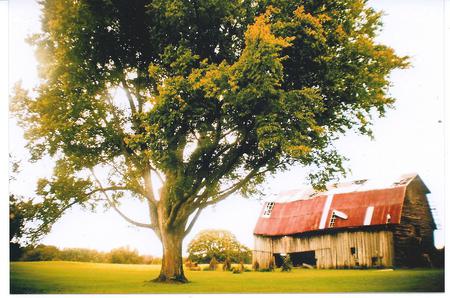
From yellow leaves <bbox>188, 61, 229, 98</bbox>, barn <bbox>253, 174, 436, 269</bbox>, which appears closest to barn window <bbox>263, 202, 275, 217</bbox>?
barn <bbox>253, 174, 436, 269</bbox>

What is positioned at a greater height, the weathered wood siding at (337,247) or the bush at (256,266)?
the weathered wood siding at (337,247)

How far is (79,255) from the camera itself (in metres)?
20.8

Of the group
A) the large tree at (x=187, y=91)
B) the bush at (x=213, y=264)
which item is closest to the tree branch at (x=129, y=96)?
the large tree at (x=187, y=91)

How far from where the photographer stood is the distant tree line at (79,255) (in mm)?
16938

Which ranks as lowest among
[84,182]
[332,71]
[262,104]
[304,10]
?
[84,182]

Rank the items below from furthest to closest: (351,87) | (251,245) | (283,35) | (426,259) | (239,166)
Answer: (251,245) → (426,259) → (239,166) → (351,87) → (283,35)

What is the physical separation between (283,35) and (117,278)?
1404 cm

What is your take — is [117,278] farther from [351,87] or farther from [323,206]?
[323,206]

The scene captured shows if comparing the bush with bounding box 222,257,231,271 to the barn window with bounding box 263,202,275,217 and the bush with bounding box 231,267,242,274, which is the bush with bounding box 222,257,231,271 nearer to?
the bush with bounding box 231,267,242,274

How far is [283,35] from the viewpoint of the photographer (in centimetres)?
1391

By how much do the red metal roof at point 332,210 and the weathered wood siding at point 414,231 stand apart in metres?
1.17

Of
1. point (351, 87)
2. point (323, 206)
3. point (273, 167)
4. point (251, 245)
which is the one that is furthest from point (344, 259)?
point (351, 87)

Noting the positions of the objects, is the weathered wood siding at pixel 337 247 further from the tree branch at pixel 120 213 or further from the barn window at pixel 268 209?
the tree branch at pixel 120 213

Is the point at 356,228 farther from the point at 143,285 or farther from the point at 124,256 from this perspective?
the point at 143,285
